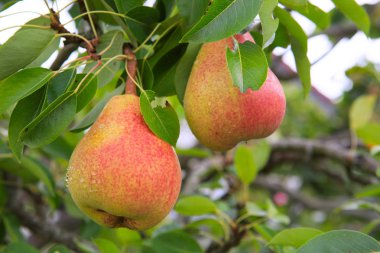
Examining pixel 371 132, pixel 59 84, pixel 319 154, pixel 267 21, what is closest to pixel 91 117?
pixel 59 84

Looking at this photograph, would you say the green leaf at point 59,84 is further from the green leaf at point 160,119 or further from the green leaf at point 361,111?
the green leaf at point 361,111

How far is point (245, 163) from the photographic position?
5.33 feet

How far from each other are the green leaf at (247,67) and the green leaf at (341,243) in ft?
0.73

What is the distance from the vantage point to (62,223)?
7.10 feet

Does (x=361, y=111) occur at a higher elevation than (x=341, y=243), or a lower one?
lower

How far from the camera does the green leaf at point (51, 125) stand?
812mm

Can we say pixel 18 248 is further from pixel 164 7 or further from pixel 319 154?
pixel 319 154

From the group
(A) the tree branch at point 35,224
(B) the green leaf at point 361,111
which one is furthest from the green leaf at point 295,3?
(B) the green leaf at point 361,111

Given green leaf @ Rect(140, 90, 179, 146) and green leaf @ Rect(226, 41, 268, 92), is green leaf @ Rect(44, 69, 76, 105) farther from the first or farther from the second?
green leaf @ Rect(226, 41, 268, 92)

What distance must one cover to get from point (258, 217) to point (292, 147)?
711 millimetres

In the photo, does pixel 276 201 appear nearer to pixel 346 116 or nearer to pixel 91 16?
pixel 346 116

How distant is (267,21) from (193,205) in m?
0.62

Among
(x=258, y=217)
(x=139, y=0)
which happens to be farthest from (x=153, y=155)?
(x=258, y=217)

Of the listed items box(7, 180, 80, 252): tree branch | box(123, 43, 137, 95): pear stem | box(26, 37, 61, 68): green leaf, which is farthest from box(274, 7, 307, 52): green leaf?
box(7, 180, 80, 252): tree branch
